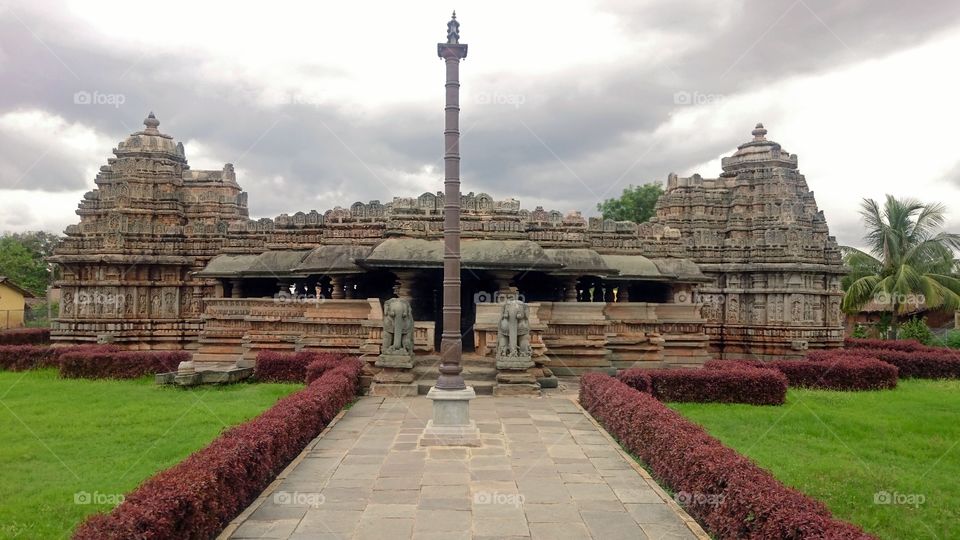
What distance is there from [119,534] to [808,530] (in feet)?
14.1

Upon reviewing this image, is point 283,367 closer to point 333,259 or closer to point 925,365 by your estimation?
point 333,259

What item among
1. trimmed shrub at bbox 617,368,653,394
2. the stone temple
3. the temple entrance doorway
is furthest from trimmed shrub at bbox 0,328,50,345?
trimmed shrub at bbox 617,368,653,394

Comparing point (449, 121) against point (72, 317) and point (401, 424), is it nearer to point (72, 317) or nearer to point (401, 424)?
point (401, 424)

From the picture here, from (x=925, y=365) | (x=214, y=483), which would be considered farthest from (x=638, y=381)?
(x=925, y=365)

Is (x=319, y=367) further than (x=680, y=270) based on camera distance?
No

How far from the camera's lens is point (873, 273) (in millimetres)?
27328

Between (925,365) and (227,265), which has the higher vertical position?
(227,265)

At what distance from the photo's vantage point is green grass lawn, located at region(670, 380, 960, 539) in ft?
21.2

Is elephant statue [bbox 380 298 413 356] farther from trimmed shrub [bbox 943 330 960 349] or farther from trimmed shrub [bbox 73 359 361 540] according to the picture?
trimmed shrub [bbox 943 330 960 349]

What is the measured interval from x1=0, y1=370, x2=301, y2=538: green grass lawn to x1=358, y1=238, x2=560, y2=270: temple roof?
10.8ft

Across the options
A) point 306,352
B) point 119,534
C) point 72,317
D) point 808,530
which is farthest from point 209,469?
point 72,317

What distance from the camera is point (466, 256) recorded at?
14820mm

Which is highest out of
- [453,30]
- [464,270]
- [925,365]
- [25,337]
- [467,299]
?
[453,30]

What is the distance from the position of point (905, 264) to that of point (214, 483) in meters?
26.9
